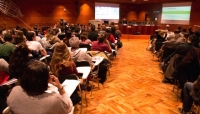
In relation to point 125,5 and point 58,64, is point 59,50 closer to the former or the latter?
point 58,64

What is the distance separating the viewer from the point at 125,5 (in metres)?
16.7

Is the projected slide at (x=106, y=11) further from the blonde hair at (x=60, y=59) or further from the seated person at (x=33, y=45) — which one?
the blonde hair at (x=60, y=59)

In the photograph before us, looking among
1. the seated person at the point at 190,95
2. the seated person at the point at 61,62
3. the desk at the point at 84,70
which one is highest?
the seated person at the point at 61,62

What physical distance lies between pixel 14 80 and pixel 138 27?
42.1 ft

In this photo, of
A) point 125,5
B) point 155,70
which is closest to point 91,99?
point 155,70

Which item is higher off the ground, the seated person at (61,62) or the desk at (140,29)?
the desk at (140,29)

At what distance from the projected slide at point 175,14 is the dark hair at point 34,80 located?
45.1 feet

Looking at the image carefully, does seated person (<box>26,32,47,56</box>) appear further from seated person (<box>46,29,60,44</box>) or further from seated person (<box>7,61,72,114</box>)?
seated person (<box>7,61,72,114</box>)

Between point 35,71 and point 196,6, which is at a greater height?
point 196,6

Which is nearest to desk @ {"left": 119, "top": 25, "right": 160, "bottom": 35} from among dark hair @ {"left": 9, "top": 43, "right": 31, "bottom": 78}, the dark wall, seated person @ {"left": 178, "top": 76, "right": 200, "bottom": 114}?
the dark wall

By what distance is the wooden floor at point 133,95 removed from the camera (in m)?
3.20

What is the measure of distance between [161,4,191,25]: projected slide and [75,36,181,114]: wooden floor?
366 inches

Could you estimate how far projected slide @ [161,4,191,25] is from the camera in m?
13.0

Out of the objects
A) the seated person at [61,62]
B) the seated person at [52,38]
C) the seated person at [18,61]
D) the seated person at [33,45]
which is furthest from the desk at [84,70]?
the seated person at [52,38]
